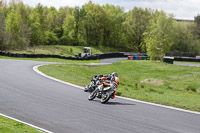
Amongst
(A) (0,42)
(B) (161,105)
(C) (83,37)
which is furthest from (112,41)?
(B) (161,105)

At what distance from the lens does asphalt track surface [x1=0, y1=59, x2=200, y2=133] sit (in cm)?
969

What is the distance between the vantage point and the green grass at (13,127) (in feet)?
27.3

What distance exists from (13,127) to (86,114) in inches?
130

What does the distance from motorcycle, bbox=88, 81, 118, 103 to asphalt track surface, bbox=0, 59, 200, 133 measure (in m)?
0.28

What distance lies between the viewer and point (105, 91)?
14164 millimetres

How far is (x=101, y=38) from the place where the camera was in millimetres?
105125

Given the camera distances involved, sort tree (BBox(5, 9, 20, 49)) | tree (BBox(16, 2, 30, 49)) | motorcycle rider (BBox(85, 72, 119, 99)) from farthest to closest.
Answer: tree (BBox(16, 2, 30, 49)), tree (BBox(5, 9, 20, 49)), motorcycle rider (BBox(85, 72, 119, 99))

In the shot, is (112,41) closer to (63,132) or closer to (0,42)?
(0,42)

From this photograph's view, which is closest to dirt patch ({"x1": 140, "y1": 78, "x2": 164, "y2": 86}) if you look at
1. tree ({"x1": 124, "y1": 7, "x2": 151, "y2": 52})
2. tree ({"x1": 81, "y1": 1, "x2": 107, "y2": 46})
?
tree ({"x1": 124, "y1": 7, "x2": 151, "y2": 52})

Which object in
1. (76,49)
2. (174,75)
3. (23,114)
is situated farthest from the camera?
(76,49)

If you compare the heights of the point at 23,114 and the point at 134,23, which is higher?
the point at 134,23

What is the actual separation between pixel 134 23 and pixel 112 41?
1477cm

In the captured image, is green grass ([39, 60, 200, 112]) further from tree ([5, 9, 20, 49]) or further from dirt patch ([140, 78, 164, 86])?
tree ([5, 9, 20, 49])

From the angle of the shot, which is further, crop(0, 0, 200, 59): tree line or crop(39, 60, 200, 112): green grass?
crop(0, 0, 200, 59): tree line
